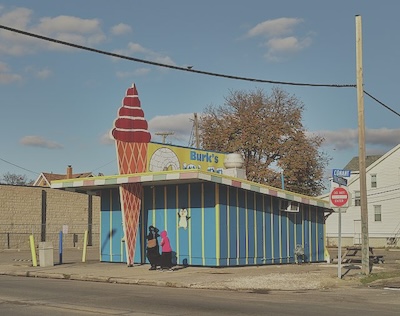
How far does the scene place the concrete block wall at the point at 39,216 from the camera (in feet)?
156

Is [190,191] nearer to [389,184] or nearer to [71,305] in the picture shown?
[71,305]

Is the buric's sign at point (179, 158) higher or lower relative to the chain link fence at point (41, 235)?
higher

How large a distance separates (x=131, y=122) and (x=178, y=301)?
11446 mm

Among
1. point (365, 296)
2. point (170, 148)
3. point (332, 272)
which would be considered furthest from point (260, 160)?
point (365, 296)

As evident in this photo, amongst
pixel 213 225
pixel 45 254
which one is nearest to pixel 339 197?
pixel 213 225

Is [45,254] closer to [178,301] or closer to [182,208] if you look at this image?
[182,208]

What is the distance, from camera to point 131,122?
945 inches

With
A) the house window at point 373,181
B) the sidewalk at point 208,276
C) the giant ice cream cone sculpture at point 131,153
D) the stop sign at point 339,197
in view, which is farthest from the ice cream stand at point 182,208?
the house window at point 373,181

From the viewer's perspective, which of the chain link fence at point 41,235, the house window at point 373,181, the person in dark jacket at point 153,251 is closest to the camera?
the person in dark jacket at point 153,251

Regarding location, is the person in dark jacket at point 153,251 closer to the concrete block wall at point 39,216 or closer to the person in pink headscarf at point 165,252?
the person in pink headscarf at point 165,252

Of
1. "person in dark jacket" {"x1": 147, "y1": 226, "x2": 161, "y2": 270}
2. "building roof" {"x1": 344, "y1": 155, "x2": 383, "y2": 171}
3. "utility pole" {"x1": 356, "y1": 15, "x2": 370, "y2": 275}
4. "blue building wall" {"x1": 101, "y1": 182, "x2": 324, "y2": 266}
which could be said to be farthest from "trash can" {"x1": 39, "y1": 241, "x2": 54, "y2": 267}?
"building roof" {"x1": 344, "y1": 155, "x2": 383, "y2": 171}

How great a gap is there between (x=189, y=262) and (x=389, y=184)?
3884 centimetres

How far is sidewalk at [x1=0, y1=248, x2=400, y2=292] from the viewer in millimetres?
Result: 17625

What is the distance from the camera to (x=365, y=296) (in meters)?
15.2
